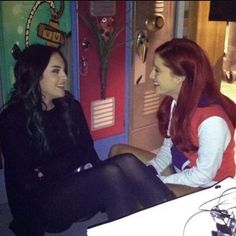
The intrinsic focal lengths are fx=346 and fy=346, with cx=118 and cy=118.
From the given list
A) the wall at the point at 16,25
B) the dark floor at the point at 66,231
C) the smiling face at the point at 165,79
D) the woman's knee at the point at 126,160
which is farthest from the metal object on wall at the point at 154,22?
the dark floor at the point at 66,231

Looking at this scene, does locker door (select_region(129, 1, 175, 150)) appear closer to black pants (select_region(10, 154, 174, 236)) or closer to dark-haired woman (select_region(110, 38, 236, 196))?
dark-haired woman (select_region(110, 38, 236, 196))

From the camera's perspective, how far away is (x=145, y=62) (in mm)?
1777

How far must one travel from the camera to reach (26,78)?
1147mm

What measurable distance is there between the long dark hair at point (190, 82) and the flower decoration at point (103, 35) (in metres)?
0.38

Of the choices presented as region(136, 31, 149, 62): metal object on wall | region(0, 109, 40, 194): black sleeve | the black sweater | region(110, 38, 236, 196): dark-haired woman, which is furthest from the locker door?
region(0, 109, 40, 194): black sleeve

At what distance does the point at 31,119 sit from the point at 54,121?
10cm

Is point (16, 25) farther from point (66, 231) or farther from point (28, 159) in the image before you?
point (66, 231)

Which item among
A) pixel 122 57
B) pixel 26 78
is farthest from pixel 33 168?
pixel 122 57

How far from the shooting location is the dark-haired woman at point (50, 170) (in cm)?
105

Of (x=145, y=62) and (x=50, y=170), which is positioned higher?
(x=145, y=62)

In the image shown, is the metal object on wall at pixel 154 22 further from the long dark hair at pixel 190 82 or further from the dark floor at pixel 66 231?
the dark floor at pixel 66 231

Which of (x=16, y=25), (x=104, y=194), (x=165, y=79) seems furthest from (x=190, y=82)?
(x=16, y=25)

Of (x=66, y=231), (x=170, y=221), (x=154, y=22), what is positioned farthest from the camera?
(x=154, y=22)

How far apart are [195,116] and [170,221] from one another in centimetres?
38
